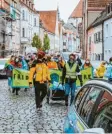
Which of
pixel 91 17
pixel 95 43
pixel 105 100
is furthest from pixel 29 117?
pixel 91 17

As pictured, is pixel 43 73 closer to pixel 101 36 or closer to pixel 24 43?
pixel 101 36

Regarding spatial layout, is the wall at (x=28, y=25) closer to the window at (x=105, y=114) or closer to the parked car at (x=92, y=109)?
→ the parked car at (x=92, y=109)

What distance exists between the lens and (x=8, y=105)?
594 inches

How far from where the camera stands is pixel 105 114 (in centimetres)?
484

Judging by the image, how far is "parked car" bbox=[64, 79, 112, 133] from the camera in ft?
15.8

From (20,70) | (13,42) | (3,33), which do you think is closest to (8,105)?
(20,70)

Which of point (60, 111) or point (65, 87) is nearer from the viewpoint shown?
point (60, 111)

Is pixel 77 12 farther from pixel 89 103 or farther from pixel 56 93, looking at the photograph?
pixel 89 103

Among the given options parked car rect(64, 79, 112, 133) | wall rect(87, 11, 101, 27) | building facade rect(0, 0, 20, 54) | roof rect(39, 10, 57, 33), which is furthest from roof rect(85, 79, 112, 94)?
roof rect(39, 10, 57, 33)

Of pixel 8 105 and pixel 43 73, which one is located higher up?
pixel 43 73

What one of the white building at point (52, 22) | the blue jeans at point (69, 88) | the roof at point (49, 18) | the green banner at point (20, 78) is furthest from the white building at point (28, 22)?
the blue jeans at point (69, 88)

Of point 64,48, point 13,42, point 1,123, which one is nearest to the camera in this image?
point 1,123

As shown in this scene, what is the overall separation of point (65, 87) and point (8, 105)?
188cm

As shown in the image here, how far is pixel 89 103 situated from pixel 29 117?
677 cm
